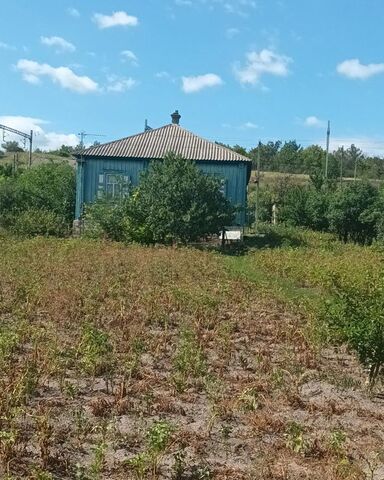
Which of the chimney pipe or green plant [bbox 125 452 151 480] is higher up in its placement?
the chimney pipe

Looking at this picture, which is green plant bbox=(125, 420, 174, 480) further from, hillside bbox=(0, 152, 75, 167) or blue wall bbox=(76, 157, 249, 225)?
hillside bbox=(0, 152, 75, 167)

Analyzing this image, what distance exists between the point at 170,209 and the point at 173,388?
19211 mm

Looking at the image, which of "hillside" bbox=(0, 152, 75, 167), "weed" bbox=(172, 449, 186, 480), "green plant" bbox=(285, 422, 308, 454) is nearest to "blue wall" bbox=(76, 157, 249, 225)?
"green plant" bbox=(285, 422, 308, 454)

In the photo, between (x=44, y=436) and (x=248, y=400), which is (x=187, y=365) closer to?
(x=248, y=400)

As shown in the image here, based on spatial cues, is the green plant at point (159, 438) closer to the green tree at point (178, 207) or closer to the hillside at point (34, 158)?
the green tree at point (178, 207)

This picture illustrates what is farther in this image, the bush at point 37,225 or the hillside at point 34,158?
the hillside at point 34,158

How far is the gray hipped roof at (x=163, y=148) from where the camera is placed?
30.7 meters

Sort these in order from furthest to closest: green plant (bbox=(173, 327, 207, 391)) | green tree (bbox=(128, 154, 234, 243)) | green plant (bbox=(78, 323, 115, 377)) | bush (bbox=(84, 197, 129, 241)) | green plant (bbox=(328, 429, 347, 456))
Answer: bush (bbox=(84, 197, 129, 241)) → green tree (bbox=(128, 154, 234, 243)) → green plant (bbox=(78, 323, 115, 377)) → green plant (bbox=(173, 327, 207, 391)) → green plant (bbox=(328, 429, 347, 456))

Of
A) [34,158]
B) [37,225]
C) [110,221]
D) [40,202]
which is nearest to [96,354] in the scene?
[110,221]

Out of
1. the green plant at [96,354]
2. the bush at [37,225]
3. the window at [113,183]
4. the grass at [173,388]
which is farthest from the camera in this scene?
the window at [113,183]

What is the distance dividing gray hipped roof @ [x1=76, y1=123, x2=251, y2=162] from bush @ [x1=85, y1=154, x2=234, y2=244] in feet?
12.8

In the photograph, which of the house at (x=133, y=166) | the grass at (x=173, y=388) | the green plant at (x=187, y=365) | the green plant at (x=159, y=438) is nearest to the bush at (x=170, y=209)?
the house at (x=133, y=166)

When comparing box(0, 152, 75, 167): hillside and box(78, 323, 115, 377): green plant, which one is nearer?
box(78, 323, 115, 377): green plant

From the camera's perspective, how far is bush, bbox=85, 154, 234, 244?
25266mm
